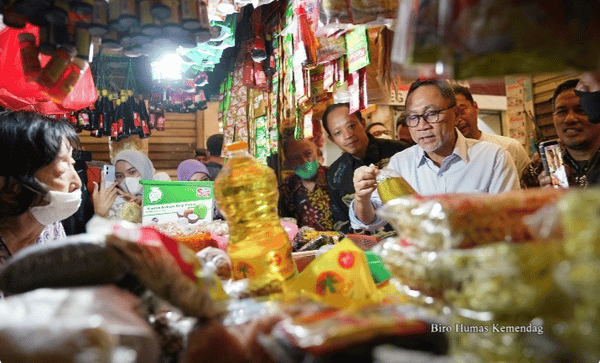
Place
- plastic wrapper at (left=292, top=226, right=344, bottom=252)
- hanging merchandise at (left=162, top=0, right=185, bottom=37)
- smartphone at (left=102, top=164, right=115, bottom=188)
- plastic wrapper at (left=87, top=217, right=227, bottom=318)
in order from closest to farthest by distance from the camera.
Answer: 1. plastic wrapper at (left=87, top=217, right=227, bottom=318)
2. hanging merchandise at (left=162, top=0, right=185, bottom=37)
3. plastic wrapper at (left=292, top=226, right=344, bottom=252)
4. smartphone at (left=102, top=164, right=115, bottom=188)

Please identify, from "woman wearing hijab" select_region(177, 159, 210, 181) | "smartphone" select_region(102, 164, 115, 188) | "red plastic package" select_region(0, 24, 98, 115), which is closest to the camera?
"red plastic package" select_region(0, 24, 98, 115)

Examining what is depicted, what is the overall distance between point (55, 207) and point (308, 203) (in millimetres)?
2739

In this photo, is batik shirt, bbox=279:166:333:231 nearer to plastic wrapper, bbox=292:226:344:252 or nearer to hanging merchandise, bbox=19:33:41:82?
plastic wrapper, bbox=292:226:344:252

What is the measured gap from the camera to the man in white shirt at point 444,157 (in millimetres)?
2518

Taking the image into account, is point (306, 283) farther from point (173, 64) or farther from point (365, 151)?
point (173, 64)

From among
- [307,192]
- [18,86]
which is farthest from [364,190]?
[307,192]

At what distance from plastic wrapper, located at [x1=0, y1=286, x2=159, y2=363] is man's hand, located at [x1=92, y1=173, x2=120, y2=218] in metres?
3.48

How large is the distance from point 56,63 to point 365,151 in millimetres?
2781

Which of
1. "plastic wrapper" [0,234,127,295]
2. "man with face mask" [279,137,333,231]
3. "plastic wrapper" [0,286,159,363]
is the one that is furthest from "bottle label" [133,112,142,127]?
"plastic wrapper" [0,286,159,363]

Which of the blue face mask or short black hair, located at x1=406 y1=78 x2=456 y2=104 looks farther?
the blue face mask

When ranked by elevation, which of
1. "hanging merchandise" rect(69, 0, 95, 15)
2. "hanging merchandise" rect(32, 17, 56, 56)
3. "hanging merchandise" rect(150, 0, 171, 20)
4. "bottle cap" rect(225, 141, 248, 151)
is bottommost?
"bottle cap" rect(225, 141, 248, 151)

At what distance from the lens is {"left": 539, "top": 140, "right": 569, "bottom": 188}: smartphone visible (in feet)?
5.46

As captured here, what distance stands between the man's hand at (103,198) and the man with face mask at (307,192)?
5.12 feet

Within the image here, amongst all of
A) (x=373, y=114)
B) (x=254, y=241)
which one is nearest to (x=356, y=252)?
(x=254, y=241)
